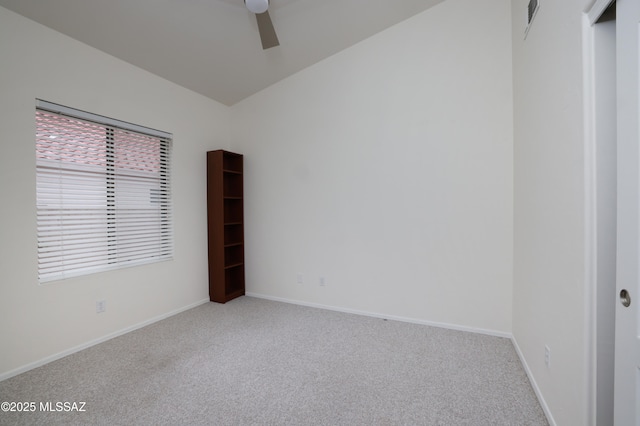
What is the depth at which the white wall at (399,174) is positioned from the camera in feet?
8.75

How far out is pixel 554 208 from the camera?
160 centimetres

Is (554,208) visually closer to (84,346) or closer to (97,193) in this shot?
(97,193)

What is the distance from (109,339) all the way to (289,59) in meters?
3.42

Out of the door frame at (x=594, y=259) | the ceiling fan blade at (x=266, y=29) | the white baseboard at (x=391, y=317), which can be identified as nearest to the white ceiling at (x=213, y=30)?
the ceiling fan blade at (x=266, y=29)

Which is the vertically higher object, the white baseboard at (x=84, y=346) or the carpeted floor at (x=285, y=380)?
the white baseboard at (x=84, y=346)

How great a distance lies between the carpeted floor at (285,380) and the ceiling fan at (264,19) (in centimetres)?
260

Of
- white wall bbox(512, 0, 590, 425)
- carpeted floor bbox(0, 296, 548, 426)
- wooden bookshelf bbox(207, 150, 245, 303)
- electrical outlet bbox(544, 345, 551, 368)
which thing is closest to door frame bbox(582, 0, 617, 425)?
white wall bbox(512, 0, 590, 425)

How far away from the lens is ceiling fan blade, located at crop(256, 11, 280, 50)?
2.15 metres

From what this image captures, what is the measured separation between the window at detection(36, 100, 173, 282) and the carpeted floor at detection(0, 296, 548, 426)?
83 centimetres

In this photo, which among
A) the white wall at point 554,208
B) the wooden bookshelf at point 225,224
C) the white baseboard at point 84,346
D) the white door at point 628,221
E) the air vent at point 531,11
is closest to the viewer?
the white door at point 628,221

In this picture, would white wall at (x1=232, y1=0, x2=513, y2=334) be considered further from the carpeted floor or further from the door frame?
the door frame

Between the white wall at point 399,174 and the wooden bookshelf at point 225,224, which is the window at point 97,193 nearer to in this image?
the wooden bookshelf at point 225,224

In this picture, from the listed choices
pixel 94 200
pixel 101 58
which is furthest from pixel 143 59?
pixel 94 200

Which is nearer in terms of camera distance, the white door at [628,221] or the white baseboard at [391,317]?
the white door at [628,221]
